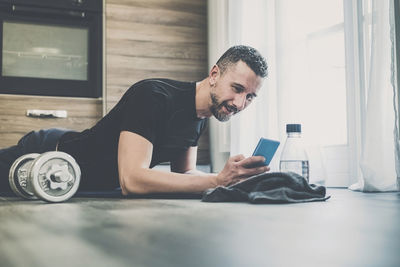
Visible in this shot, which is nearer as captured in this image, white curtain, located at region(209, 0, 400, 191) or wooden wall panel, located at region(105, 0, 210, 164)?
white curtain, located at region(209, 0, 400, 191)

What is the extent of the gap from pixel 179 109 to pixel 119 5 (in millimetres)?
1754

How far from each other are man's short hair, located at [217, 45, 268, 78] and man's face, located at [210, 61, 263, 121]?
1 centimetres

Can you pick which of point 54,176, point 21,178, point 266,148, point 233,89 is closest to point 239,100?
point 233,89

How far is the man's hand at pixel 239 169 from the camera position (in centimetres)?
142

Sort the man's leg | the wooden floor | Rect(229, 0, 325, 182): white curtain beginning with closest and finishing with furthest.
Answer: the wooden floor, the man's leg, Rect(229, 0, 325, 182): white curtain

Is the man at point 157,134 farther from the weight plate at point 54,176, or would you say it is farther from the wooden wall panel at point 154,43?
the wooden wall panel at point 154,43

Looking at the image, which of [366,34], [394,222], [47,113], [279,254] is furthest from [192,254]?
[47,113]

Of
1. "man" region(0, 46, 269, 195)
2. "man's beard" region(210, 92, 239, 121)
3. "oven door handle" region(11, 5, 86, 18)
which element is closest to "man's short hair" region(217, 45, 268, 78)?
"man" region(0, 46, 269, 195)

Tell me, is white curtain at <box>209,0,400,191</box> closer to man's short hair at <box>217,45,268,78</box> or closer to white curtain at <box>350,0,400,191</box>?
white curtain at <box>350,0,400,191</box>

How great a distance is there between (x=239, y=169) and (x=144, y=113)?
13.5 inches

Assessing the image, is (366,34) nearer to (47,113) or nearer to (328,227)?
(328,227)

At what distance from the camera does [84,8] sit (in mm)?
3088

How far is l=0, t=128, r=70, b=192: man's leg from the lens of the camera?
5.97ft

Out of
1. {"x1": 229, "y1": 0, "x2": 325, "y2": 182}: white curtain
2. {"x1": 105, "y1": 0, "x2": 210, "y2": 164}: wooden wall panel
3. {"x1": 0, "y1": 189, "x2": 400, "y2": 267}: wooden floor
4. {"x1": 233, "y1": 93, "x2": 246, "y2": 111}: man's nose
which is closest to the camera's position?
{"x1": 0, "y1": 189, "x2": 400, "y2": 267}: wooden floor
